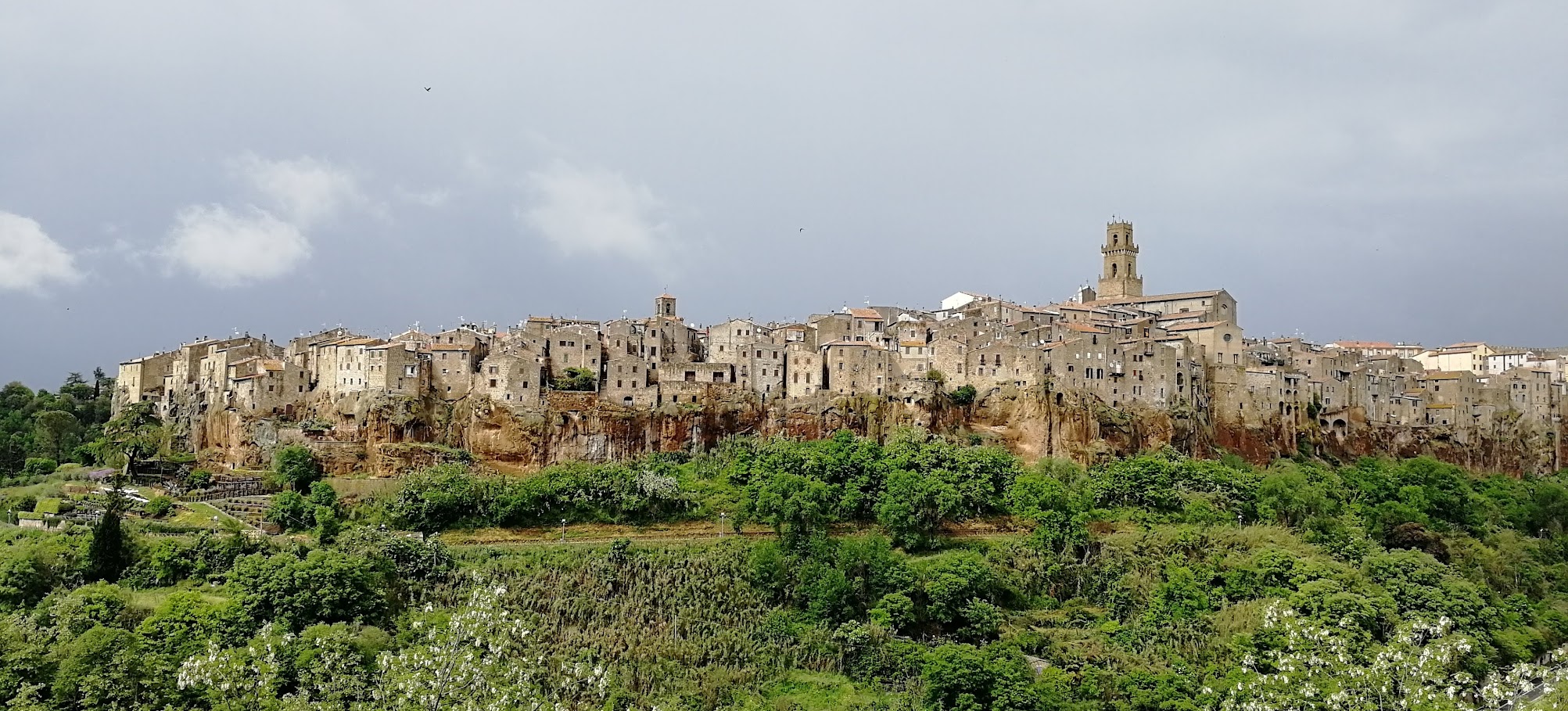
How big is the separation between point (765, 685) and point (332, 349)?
29.5 metres

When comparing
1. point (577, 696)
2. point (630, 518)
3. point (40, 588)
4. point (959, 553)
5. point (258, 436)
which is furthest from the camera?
point (258, 436)

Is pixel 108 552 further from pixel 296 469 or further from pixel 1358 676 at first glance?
pixel 1358 676

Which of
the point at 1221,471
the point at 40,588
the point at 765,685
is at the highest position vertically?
the point at 1221,471

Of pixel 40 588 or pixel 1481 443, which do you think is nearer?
pixel 40 588

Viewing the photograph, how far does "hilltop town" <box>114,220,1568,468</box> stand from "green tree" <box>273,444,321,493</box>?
109 inches

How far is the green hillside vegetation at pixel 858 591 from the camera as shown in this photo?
34.3 m

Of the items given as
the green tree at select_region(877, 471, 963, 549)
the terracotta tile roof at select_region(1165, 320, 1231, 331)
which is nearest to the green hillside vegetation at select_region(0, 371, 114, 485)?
the green tree at select_region(877, 471, 963, 549)

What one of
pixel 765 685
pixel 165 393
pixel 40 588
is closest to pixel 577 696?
pixel 765 685

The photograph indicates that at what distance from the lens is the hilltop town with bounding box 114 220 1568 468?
5900cm

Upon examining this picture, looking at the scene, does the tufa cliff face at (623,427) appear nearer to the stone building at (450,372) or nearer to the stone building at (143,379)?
the stone building at (450,372)

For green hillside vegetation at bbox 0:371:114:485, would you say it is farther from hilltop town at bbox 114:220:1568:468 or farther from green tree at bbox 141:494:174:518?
green tree at bbox 141:494:174:518

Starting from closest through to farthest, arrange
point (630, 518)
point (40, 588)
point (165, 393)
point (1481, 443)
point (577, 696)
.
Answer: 1. point (577, 696)
2. point (40, 588)
3. point (630, 518)
4. point (165, 393)
5. point (1481, 443)

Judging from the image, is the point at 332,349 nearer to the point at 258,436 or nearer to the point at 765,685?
the point at 258,436

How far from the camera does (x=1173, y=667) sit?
41438mm
